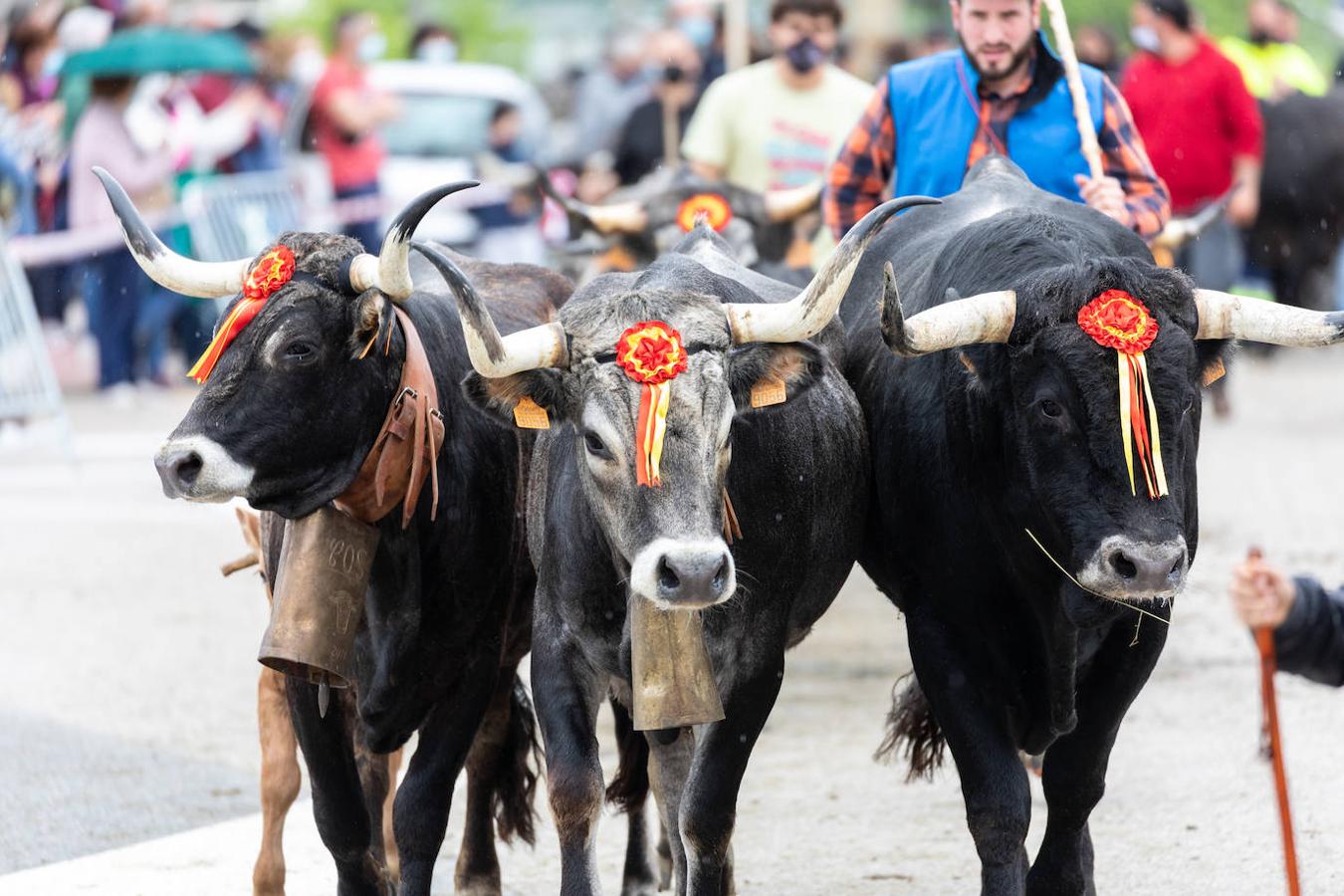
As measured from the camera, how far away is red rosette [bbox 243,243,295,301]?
16.8 ft

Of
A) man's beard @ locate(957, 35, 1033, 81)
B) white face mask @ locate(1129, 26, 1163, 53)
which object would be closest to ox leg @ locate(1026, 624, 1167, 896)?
man's beard @ locate(957, 35, 1033, 81)

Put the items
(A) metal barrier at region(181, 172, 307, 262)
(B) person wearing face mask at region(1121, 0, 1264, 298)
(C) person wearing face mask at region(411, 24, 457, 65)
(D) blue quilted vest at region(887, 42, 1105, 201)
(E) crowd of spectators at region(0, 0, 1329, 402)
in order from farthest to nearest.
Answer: (C) person wearing face mask at region(411, 24, 457, 65)
(A) metal barrier at region(181, 172, 307, 262)
(B) person wearing face mask at region(1121, 0, 1264, 298)
(E) crowd of spectators at region(0, 0, 1329, 402)
(D) blue quilted vest at region(887, 42, 1105, 201)

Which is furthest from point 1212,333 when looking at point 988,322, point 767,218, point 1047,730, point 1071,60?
point 767,218

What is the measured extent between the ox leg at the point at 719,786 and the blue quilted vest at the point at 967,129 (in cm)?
223

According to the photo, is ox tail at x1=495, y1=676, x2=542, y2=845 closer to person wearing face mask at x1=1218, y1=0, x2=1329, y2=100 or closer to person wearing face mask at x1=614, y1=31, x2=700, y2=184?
person wearing face mask at x1=614, y1=31, x2=700, y2=184

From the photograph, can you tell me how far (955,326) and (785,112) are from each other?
552 centimetres

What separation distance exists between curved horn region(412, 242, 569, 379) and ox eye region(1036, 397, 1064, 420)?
1.09 metres

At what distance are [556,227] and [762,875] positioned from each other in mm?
9684

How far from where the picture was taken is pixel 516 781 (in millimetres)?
6031

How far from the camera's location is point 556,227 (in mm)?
15305

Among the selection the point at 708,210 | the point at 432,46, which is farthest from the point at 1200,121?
the point at 432,46

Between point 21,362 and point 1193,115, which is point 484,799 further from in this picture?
point 1193,115

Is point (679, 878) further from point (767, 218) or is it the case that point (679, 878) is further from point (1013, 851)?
point (767, 218)

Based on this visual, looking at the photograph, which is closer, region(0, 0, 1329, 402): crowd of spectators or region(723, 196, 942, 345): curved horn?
region(723, 196, 942, 345): curved horn
